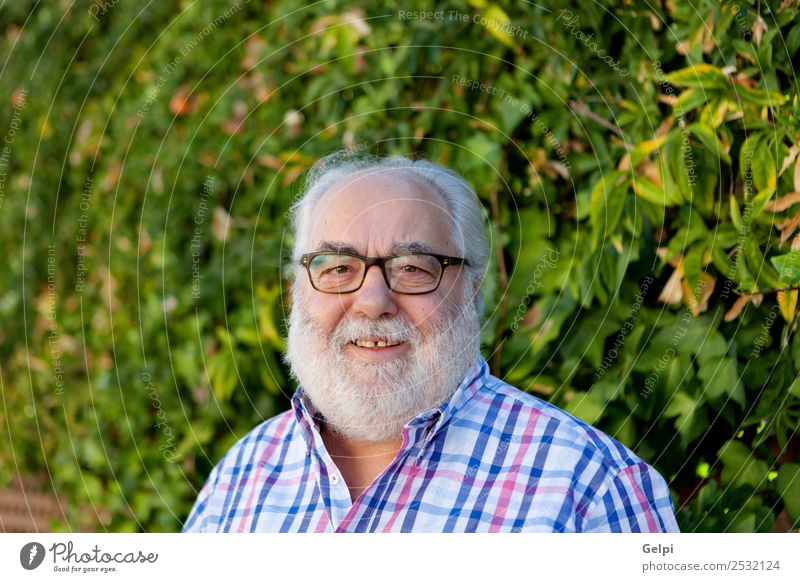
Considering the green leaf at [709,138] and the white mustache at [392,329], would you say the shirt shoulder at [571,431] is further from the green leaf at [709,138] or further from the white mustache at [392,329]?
the green leaf at [709,138]

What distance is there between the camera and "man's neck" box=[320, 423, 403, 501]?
54.2 inches

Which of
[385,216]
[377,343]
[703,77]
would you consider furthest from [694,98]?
[377,343]

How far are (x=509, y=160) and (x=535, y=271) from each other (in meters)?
0.23

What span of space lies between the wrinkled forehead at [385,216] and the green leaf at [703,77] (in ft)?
1.44

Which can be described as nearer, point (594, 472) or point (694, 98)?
point (594, 472)

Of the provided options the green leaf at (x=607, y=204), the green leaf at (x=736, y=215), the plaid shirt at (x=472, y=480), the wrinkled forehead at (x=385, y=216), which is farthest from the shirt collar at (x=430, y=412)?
the green leaf at (x=736, y=215)

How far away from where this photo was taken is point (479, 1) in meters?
1.68

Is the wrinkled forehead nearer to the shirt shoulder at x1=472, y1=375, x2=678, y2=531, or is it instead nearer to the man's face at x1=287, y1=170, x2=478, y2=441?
the man's face at x1=287, y1=170, x2=478, y2=441

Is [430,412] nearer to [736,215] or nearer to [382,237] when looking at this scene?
[382,237]

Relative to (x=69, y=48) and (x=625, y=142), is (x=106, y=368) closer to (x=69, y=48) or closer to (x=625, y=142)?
(x=69, y=48)

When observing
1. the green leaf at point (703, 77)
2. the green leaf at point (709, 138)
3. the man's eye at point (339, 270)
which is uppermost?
the green leaf at point (703, 77)

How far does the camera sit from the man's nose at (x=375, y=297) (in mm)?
1324

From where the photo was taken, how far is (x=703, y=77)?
4.53 ft
